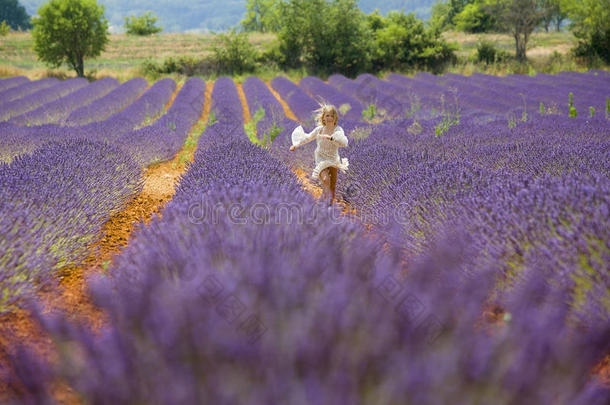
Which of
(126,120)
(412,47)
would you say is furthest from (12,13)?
(126,120)

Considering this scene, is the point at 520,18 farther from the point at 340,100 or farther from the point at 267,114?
the point at 267,114

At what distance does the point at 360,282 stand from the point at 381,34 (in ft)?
80.9

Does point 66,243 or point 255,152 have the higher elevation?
point 255,152

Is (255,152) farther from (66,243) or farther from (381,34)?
(381,34)

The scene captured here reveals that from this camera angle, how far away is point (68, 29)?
19562 millimetres

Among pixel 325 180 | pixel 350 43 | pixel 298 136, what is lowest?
pixel 325 180

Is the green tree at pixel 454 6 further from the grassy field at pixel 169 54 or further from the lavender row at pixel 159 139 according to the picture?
the lavender row at pixel 159 139

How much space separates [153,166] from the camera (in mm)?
6871

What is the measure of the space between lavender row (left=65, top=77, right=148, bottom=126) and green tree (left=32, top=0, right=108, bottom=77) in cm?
690

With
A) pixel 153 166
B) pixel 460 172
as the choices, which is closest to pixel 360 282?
pixel 460 172

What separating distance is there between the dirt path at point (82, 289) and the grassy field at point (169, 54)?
1799cm

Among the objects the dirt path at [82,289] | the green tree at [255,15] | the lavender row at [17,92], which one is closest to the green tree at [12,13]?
the green tree at [255,15]

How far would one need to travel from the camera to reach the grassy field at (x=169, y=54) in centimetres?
2159

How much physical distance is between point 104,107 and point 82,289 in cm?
974
